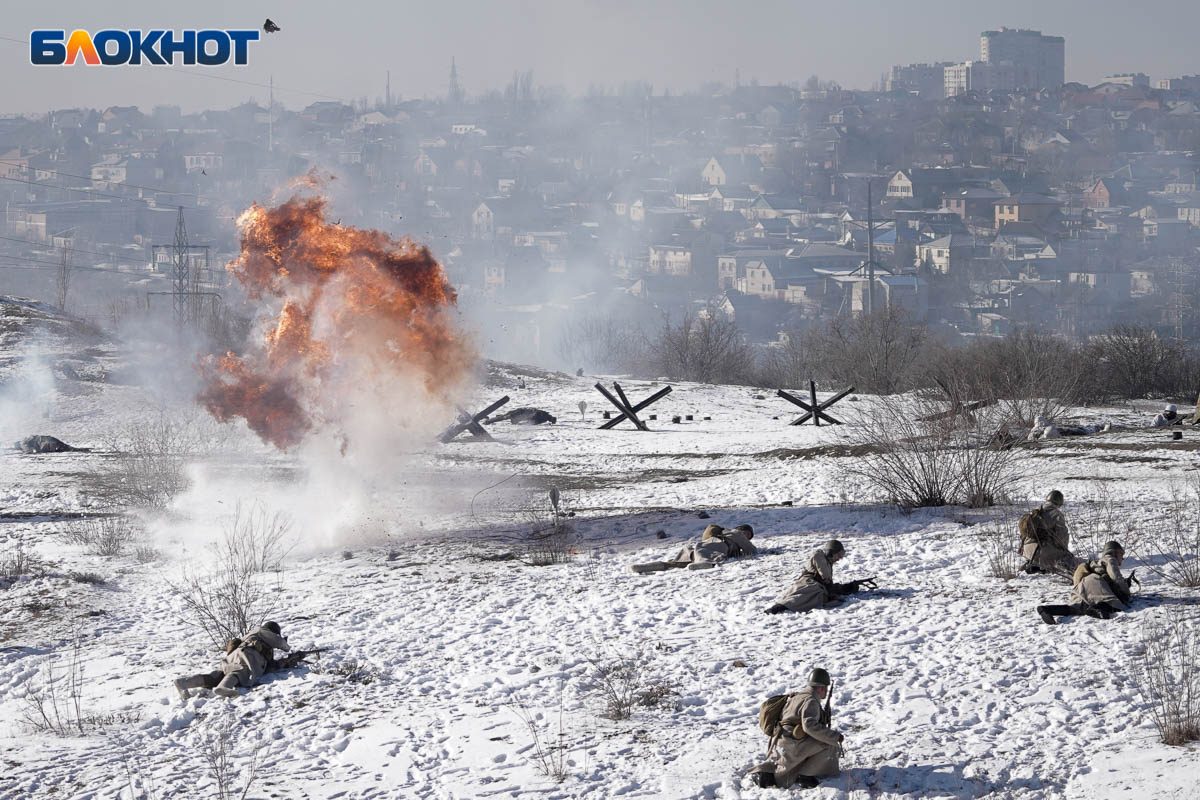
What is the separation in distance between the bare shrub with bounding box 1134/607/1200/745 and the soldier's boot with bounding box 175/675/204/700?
10495 millimetres

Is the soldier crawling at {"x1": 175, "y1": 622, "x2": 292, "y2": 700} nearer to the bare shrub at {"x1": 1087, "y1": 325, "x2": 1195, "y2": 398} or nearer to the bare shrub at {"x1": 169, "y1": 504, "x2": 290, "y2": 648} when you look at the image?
the bare shrub at {"x1": 169, "y1": 504, "x2": 290, "y2": 648}

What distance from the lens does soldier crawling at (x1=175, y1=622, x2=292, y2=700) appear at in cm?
1431

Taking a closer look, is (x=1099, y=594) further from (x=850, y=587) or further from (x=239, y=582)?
(x=239, y=582)

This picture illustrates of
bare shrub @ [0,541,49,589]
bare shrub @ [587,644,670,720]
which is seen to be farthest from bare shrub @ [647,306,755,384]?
bare shrub @ [587,644,670,720]

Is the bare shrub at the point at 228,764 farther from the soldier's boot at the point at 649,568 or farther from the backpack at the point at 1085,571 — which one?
the backpack at the point at 1085,571

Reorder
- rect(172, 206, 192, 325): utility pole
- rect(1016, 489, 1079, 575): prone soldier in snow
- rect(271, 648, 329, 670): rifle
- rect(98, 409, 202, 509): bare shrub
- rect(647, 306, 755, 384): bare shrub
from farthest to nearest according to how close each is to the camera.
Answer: rect(647, 306, 755, 384): bare shrub → rect(172, 206, 192, 325): utility pole → rect(98, 409, 202, 509): bare shrub → rect(1016, 489, 1079, 575): prone soldier in snow → rect(271, 648, 329, 670): rifle

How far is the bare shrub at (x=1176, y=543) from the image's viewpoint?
50.4 ft

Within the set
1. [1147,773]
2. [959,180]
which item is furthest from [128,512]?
[959,180]

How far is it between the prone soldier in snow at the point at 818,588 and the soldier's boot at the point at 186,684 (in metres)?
7.25

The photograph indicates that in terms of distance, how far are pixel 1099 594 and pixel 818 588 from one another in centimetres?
350

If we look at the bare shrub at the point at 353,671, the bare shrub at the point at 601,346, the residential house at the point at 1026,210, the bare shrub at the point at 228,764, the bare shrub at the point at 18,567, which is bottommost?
the bare shrub at the point at 228,764

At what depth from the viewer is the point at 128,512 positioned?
24938 mm

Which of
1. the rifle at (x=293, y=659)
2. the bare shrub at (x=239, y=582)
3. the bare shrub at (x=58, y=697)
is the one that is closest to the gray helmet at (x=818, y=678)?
the rifle at (x=293, y=659)

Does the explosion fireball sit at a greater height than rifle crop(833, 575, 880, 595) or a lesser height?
greater
